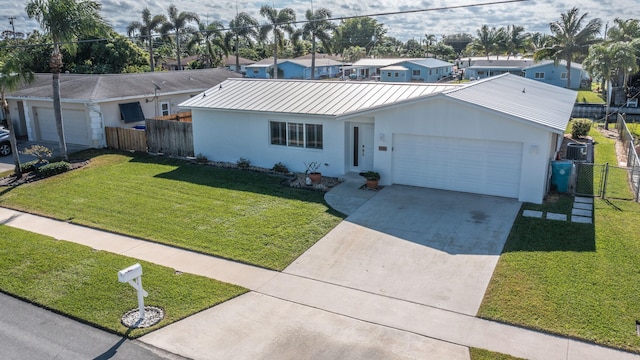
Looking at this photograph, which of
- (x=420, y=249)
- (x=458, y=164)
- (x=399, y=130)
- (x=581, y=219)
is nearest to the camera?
(x=420, y=249)

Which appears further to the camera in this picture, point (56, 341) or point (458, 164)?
point (458, 164)

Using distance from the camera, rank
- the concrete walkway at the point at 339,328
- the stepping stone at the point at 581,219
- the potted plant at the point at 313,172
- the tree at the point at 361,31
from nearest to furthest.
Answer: the concrete walkway at the point at 339,328 < the stepping stone at the point at 581,219 < the potted plant at the point at 313,172 < the tree at the point at 361,31

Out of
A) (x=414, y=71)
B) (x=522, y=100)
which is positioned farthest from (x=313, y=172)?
(x=414, y=71)

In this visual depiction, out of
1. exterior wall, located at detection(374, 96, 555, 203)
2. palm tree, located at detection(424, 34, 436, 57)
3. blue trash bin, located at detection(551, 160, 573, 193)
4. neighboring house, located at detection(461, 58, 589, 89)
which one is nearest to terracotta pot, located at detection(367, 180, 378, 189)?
exterior wall, located at detection(374, 96, 555, 203)

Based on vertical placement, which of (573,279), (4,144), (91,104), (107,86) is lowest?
(573,279)

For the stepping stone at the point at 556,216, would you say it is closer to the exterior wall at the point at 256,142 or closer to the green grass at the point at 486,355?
the green grass at the point at 486,355

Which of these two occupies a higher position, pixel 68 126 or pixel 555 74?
pixel 555 74

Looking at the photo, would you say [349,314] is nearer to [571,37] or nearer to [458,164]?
[458,164]

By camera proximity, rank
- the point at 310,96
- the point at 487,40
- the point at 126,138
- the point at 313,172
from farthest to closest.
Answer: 1. the point at 487,40
2. the point at 126,138
3. the point at 310,96
4. the point at 313,172

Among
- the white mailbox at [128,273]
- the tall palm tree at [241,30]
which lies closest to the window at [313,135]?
the white mailbox at [128,273]
